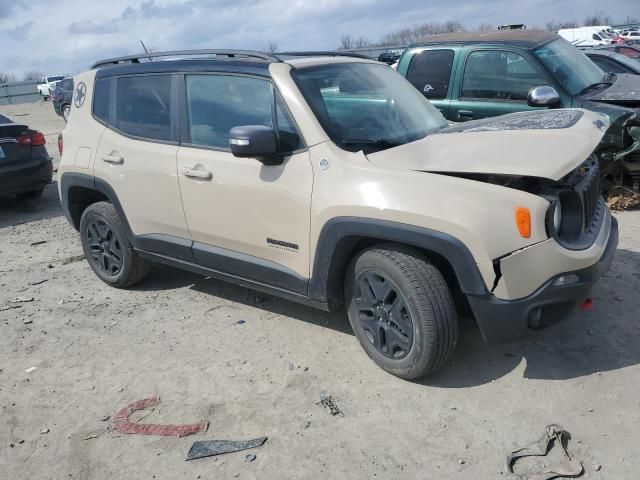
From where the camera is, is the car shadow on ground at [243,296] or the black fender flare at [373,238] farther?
the car shadow on ground at [243,296]

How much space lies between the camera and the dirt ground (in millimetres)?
2934

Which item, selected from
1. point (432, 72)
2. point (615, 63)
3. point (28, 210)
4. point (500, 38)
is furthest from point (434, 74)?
point (28, 210)

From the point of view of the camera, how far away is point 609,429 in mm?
2979

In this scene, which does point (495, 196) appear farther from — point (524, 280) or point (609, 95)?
point (609, 95)

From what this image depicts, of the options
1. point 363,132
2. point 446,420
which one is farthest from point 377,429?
point 363,132

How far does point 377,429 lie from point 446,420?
372 millimetres

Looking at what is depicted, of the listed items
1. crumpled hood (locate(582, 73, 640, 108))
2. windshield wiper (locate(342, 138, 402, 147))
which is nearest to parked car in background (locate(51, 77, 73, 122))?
crumpled hood (locate(582, 73, 640, 108))

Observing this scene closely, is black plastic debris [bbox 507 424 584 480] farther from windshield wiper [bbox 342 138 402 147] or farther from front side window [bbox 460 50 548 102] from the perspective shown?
front side window [bbox 460 50 548 102]

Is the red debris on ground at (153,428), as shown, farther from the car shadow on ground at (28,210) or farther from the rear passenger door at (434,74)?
the car shadow on ground at (28,210)

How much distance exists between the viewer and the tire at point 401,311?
126 inches

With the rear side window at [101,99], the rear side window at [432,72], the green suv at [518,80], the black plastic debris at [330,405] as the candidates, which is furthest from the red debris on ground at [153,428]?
the rear side window at [432,72]

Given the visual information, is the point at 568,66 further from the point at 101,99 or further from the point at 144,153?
the point at 101,99

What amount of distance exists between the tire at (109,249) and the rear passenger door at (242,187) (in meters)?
0.96

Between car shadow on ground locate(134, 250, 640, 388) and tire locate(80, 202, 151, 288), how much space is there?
1206mm
